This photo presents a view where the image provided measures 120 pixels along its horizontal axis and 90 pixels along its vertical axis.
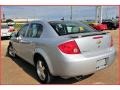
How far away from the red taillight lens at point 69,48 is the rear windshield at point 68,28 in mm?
462

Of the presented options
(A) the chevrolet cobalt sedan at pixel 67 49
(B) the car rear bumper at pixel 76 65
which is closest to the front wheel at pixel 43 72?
(A) the chevrolet cobalt sedan at pixel 67 49

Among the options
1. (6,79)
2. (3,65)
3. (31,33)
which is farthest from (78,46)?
(3,65)

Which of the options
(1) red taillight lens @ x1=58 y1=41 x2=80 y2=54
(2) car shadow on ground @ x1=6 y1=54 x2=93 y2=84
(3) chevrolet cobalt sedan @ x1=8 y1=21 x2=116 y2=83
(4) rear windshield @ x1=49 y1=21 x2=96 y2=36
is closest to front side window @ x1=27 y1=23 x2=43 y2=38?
(3) chevrolet cobalt sedan @ x1=8 y1=21 x2=116 y2=83

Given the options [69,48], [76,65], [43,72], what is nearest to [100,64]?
A: [76,65]

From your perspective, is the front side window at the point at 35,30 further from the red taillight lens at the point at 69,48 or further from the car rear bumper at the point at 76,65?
the car rear bumper at the point at 76,65

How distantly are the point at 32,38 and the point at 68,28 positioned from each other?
3.00 ft

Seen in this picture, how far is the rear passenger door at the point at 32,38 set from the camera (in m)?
4.93

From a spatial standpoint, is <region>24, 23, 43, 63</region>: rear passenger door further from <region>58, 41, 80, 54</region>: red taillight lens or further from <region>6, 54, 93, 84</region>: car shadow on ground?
<region>58, 41, 80, 54</region>: red taillight lens

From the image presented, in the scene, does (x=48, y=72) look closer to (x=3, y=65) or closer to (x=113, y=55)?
(x=113, y=55)

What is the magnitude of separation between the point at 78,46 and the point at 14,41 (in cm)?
312

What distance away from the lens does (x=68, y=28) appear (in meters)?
4.71

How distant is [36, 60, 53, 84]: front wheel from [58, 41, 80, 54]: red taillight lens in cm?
63

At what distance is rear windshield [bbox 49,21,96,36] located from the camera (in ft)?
15.0

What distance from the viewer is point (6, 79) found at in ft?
17.1
